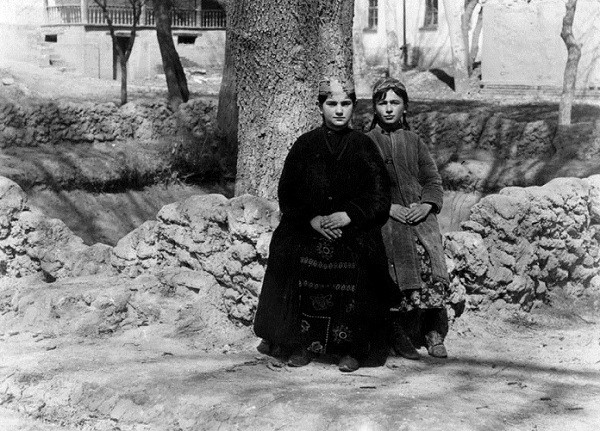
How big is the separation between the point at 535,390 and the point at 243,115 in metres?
2.90

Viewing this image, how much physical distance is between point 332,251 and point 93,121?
10134 millimetres

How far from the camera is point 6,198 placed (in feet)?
23.4

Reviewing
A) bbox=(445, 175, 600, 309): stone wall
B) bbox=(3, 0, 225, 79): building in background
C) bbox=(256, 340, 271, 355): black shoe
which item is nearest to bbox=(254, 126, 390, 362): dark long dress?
bbox=(256, 340, 271, 355): black shoe

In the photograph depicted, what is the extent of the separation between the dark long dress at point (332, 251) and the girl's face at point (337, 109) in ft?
0.25

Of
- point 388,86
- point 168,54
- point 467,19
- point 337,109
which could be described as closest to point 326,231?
point 337,109

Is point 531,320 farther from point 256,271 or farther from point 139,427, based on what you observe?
point 139,427

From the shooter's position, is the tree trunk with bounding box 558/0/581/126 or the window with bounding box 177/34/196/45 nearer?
the tree trunk with bounding box 558/0/581/126

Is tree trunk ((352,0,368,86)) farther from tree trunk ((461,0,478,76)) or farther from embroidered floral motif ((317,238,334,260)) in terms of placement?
embroidered floral motif ((317,238,334,260))

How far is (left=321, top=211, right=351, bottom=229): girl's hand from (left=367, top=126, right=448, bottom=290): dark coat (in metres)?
0.41

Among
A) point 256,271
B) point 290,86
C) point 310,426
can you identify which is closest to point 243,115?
point 290,86

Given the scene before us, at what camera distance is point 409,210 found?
5.25 metres

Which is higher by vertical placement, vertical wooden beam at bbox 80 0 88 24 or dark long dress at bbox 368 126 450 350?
vertical wooden beam at bbox 80 0 88 24

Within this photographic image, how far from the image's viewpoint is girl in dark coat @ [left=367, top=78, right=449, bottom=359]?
5.23 metres

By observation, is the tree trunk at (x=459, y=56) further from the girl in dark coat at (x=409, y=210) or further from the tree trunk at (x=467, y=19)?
the girl in dark coat at (x=409, y=210)
